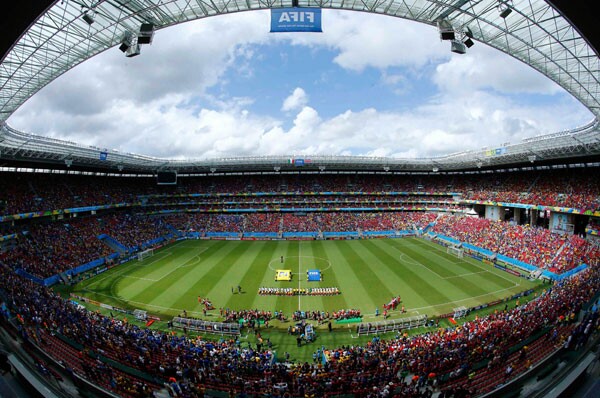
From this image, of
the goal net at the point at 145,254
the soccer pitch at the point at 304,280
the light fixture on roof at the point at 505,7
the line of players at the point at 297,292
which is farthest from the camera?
the goal net at the point at 145,254

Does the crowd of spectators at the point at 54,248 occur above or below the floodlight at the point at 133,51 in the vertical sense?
below

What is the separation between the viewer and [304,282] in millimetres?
29312

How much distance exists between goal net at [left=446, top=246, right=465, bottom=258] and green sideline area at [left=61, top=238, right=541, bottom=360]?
80 cm

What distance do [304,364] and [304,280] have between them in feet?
48.1

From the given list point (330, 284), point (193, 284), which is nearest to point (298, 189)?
point (330, 284)

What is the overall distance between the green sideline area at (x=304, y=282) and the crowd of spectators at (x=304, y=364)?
3.69 metres

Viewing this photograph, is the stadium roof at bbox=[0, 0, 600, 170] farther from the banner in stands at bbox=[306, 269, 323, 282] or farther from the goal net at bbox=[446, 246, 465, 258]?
the banner in stands at bbox=[306, 269, 323, 282]

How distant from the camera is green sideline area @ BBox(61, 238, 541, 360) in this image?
23.7 metres

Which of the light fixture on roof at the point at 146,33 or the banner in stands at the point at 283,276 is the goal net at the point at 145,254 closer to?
the banner in stands at the point at 283,276

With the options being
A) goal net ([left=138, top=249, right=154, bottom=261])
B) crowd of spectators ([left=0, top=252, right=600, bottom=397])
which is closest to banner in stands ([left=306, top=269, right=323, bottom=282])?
crowd of spectators ([left=0, top=252, right=600, bottom=397])

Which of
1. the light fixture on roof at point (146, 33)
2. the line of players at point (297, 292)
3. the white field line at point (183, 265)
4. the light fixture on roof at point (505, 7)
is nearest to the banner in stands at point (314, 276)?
the line of players at point (297, 292)

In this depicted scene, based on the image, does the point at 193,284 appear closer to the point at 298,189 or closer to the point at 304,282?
the point at 304,282

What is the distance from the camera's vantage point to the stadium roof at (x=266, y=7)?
16.4m

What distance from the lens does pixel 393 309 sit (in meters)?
23.2
